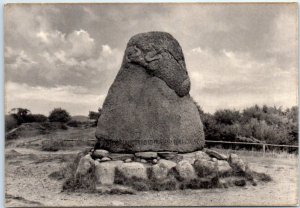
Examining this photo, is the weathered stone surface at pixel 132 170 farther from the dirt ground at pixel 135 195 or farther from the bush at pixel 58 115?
the bush at pixel 58 115

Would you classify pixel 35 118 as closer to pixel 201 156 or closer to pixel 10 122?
pixel 10 122

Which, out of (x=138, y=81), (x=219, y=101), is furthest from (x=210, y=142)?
(x=138, y=81)

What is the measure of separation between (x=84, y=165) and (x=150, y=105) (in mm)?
1808

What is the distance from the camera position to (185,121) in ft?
33.5

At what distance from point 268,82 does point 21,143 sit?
19.1 feet

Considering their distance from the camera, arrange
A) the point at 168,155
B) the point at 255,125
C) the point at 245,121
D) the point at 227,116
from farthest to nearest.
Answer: the point at 227,116 < the point at 245,121 < the point at 255,125 < the point at 168,155

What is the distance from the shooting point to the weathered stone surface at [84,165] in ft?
32.2

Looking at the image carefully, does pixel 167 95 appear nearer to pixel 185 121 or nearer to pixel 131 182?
pixel 185 121

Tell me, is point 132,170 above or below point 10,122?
below

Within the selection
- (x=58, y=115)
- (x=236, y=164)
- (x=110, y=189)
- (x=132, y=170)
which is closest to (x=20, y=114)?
(x=58, y=115)

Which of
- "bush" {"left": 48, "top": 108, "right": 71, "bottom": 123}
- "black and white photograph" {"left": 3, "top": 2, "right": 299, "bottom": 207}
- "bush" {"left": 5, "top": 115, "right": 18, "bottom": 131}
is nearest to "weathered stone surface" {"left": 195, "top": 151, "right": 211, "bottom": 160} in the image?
"black and white photograph" {"left": 3, "top": 2, "right": 299, "bottom": 207}

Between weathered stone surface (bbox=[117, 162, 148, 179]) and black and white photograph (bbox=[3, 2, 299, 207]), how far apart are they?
20 mm

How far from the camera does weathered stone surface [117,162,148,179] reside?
9.77m

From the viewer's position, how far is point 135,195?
9.80 meters
